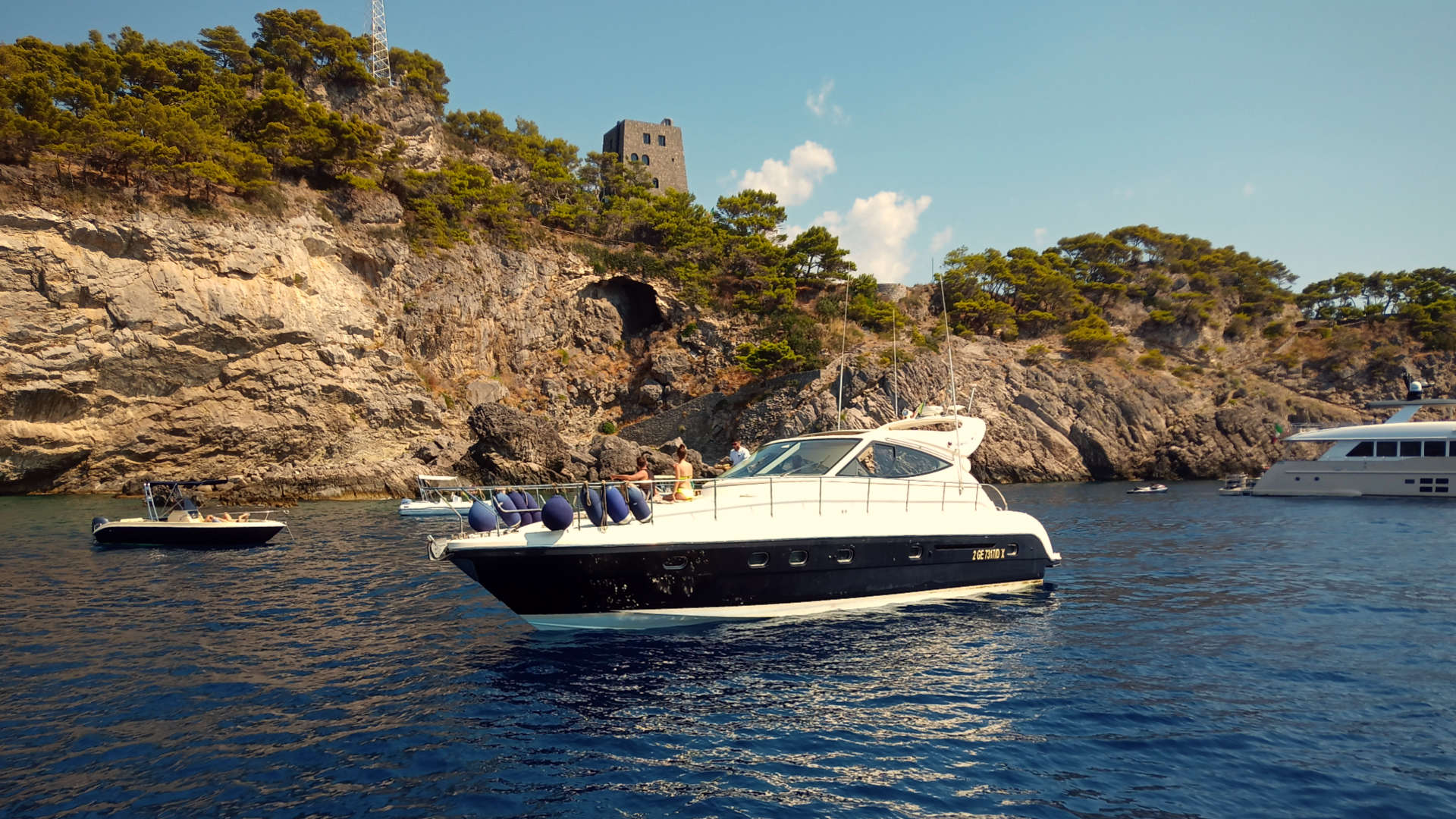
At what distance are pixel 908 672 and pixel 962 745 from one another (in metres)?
1.74

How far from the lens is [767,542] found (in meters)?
8.99

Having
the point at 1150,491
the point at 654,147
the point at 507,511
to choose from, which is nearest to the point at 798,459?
the point at 507,511

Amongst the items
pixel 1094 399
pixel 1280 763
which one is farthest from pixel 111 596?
pixel 1094 399

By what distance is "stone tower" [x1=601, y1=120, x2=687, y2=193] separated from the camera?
71.4 meters

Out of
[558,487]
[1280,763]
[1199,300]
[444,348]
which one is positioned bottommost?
[1280,763]

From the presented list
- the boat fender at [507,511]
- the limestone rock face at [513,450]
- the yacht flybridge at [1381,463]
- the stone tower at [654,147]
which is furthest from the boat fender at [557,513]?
the stone tower at [654,147]

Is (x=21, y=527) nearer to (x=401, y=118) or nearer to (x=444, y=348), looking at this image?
(x=444, y=348)

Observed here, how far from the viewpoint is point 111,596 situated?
11.7 meters

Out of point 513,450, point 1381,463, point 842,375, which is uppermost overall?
point 842,375

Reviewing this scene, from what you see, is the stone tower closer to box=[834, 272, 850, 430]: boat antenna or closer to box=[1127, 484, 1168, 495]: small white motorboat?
box=[834, 272, 850, 430]: boat antenna

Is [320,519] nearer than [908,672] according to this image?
No

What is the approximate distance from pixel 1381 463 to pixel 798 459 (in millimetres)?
31281

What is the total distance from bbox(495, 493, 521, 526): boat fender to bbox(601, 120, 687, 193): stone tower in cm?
6618

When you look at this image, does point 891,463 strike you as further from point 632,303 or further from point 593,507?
point 632,303
